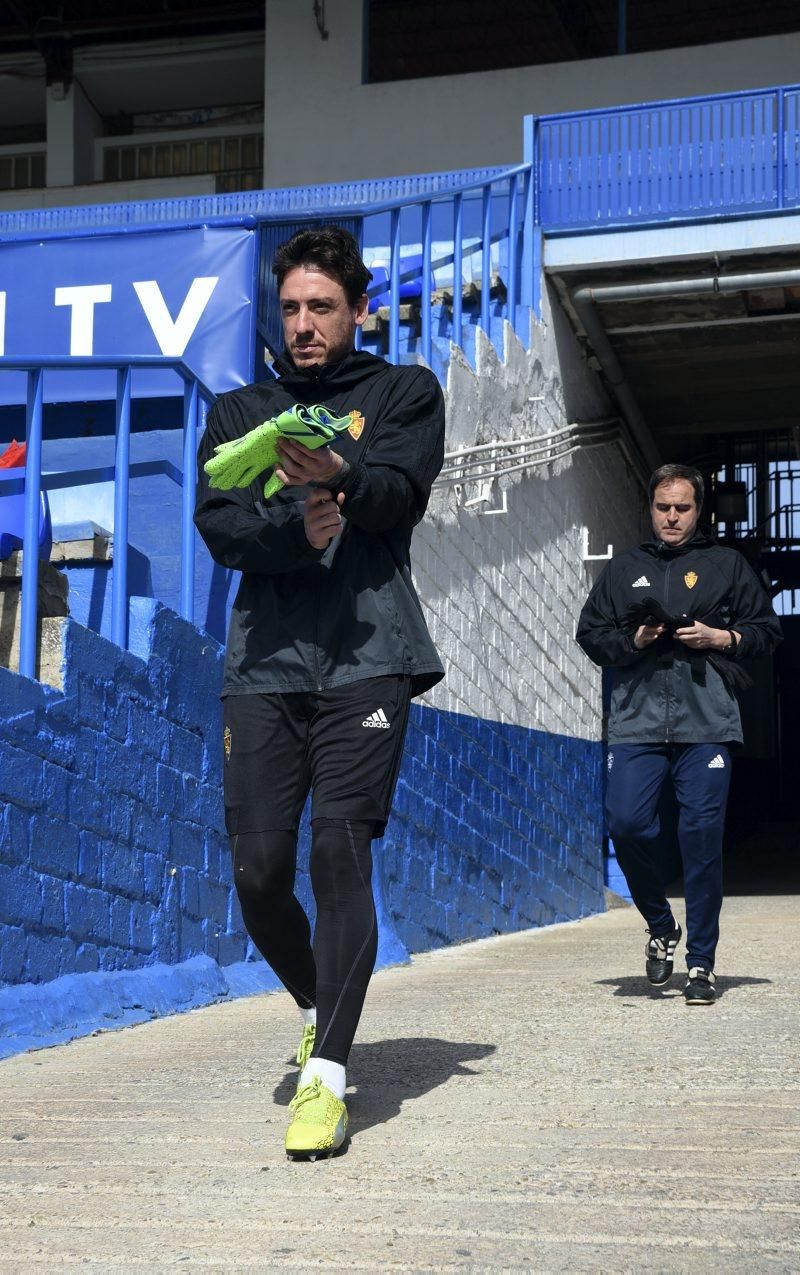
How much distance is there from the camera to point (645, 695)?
17.8ft

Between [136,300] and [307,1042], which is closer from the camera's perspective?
[307,1042]

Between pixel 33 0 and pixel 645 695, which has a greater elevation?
pixel 33 0

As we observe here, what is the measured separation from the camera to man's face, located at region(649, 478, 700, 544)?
555 cm

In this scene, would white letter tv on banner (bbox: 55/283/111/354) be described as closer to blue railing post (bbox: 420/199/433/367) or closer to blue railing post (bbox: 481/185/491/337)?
blue railing post (bbox: 420/199/433/367)

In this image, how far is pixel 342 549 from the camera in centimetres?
331

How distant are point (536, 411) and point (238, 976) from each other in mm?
6794

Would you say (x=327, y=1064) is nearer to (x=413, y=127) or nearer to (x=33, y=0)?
(x=413, y=127)

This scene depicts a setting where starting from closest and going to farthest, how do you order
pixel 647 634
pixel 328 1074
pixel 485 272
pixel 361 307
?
1. pixel 328 1074
2. pixel 361 307
3. pixel 647 634
4. pixel 485 272

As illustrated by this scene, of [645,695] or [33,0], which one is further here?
[33,0]

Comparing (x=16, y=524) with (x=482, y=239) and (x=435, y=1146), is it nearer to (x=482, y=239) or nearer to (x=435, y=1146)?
(x=435, y=1146)

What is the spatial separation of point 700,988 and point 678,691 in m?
0.96

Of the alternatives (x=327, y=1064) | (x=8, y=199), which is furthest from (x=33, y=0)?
(x=327, y=1064)

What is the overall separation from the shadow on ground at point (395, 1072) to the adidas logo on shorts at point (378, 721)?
76 cm

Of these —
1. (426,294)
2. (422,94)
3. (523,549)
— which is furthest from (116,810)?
(422,94)
